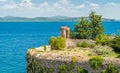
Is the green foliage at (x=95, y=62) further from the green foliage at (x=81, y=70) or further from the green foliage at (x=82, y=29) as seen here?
the green foliage at (x=82, y=29)

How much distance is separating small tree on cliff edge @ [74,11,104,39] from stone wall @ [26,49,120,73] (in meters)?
17.4

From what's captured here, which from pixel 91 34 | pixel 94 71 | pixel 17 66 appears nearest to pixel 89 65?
pixel 94 71

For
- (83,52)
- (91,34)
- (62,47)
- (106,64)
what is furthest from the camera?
(91,34)

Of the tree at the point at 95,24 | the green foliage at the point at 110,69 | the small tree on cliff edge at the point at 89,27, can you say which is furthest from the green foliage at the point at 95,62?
the tree at the point at 95,24

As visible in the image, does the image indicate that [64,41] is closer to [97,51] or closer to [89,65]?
[97,51]

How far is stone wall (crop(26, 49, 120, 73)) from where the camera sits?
44.4 meters

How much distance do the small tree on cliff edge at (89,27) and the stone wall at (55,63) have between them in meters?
17.4

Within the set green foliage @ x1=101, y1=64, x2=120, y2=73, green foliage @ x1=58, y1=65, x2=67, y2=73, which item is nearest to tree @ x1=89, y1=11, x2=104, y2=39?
green foliage @ x1=58, y1=65, x2=67, y2=73

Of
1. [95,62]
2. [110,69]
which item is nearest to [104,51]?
[95,62]

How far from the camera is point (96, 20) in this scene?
68.4 metres

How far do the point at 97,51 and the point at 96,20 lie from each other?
1849 centimetres

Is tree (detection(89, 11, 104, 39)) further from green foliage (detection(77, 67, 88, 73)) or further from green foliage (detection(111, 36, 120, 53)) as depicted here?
green foliage (detection(77, 67, 88, 73))

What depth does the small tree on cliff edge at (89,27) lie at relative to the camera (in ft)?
218

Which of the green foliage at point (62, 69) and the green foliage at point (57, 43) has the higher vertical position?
the green foliage at point (57, 43)
